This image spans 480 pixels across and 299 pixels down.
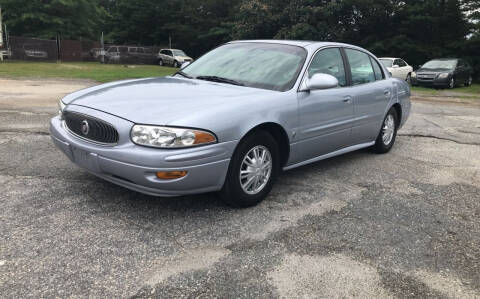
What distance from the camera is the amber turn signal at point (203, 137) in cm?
319

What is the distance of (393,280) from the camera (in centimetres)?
275

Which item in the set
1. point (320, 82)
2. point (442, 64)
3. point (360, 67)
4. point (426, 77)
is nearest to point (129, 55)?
point (426, 77)

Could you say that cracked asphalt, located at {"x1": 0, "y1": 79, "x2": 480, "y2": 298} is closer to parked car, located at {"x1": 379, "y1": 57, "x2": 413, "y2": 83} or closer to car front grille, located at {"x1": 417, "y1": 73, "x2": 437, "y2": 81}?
car front grille, located at {"x1": 417, "y1": 73, "x2": 437, "y2": 81}

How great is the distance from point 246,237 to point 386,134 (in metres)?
3.53

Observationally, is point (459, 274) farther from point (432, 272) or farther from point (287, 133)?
point (287, 133)

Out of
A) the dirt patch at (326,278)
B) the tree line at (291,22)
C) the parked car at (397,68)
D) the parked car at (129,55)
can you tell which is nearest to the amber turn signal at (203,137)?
the dirt patch at (326,278)

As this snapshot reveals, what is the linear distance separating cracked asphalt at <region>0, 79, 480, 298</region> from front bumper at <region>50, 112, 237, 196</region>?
0.32m

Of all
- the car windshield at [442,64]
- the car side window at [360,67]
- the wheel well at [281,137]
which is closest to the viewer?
the wheel well at [281,137]

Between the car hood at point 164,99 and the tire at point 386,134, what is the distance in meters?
2.54

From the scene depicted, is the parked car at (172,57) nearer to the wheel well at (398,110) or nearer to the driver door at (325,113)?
the wheel well at (398,110)

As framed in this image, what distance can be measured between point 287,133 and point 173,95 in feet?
3.66

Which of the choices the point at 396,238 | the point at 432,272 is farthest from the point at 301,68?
the point at 432,272

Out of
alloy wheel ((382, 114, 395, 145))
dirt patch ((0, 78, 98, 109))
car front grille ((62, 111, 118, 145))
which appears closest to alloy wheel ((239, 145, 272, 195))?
car front grille ((62, 111, 118, 145))

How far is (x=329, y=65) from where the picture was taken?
4762 millimetres
